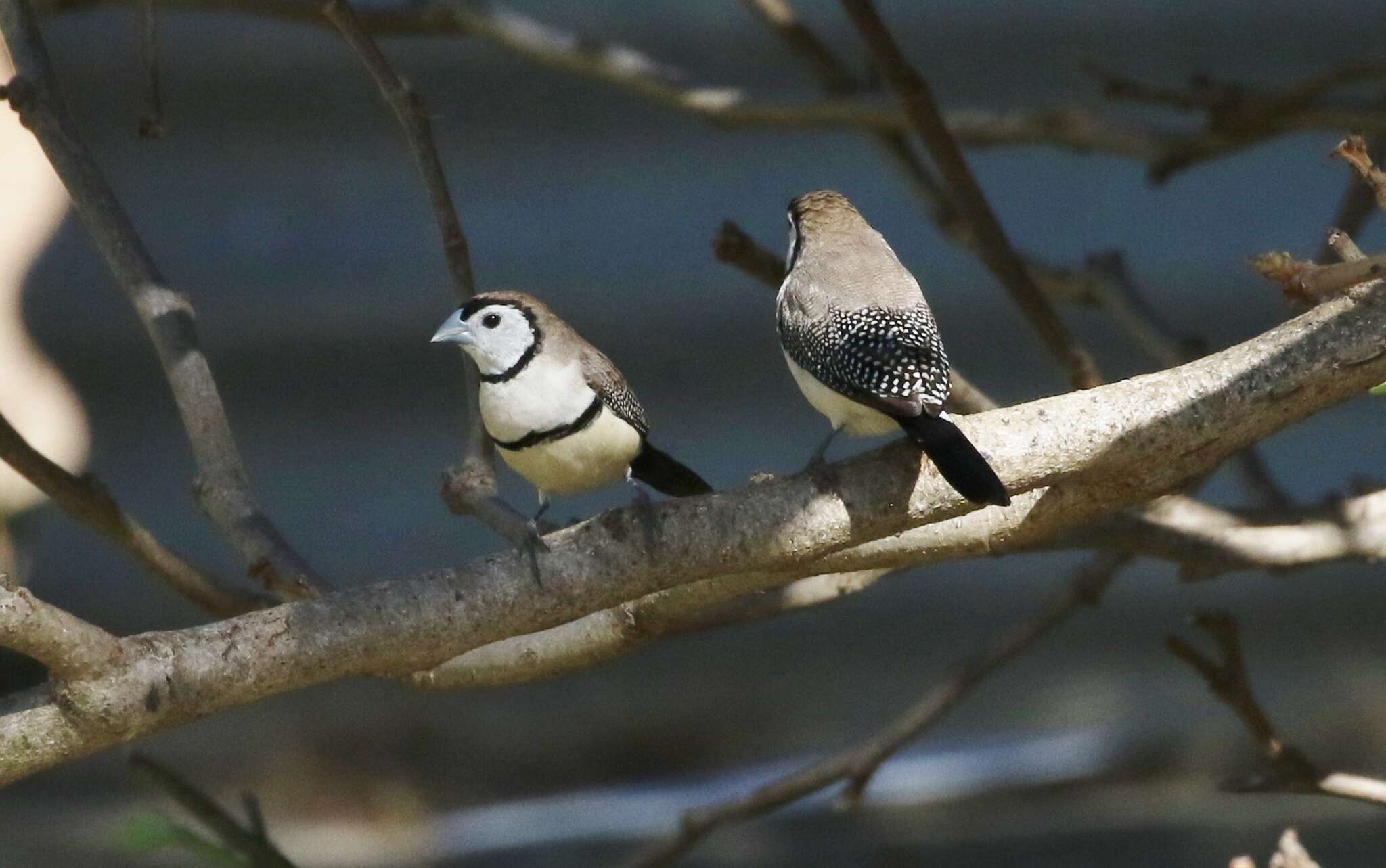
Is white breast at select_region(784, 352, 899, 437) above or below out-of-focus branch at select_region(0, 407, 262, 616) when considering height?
below

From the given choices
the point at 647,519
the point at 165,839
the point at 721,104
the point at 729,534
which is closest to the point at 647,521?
the point at 647,519

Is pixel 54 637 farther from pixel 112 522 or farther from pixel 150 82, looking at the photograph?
pixel 150 82

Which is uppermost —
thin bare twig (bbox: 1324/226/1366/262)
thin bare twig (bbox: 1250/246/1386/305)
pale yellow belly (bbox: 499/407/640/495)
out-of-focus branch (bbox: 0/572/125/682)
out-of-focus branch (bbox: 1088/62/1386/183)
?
out-of-focus branch (bbox: 1088/62/1386/183)

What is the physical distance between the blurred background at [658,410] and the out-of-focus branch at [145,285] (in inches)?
56.6

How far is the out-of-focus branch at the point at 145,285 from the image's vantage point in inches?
100

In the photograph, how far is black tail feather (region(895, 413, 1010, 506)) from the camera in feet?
6.56

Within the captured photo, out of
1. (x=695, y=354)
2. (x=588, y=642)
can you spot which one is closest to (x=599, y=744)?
(x=695, y=354)

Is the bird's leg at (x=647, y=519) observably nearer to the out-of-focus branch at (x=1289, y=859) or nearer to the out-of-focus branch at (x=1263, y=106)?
the out-of-focus branch at (x=1289, y=859)

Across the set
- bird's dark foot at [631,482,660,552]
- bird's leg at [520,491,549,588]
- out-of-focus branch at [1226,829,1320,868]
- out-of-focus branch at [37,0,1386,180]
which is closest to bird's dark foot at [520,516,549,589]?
bird's leg at [520,491,549,588]

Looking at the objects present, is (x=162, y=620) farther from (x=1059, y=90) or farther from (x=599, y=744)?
(x=1059, y=90)

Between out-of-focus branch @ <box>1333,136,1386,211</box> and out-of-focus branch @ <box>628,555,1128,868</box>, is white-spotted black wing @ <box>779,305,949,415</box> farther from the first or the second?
out-of-focus branch @ <box>628,555,1128,868</box>

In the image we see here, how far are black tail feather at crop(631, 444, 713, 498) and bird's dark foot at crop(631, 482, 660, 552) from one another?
0.98 m

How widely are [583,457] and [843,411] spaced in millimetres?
606

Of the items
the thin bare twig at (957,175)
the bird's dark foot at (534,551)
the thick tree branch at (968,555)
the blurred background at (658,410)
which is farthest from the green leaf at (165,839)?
the blurred background at (658,410)
